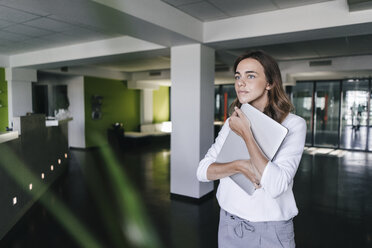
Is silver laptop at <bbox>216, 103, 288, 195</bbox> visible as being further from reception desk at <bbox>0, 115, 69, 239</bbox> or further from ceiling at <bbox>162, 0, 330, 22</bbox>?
reception desk at <bbox>0, 115, 69, 239</bbox>

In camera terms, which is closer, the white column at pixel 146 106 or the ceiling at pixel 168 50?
the ceiling at pixel 168 50

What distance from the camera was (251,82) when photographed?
1.22 m

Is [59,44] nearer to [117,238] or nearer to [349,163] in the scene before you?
[117,238]

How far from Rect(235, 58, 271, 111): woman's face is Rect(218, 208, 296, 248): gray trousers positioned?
0.53 meters

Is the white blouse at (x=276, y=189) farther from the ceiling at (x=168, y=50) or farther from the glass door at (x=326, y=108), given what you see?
the glass door at (x=326, y=108)

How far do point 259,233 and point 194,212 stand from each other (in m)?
3.57

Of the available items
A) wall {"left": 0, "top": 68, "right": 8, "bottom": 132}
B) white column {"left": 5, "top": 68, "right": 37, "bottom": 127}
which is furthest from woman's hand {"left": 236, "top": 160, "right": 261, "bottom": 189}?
wall {"left": 0, "top": 68, "right": 8, "bottom": 132}

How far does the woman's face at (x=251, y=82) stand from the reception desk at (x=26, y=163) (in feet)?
11.4

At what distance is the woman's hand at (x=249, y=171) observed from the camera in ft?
3.62

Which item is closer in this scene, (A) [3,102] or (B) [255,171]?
(B) [255,171]

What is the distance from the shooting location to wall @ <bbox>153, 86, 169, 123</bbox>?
1449 cm

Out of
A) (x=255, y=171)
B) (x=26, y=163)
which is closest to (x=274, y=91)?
(x=255, y=171)

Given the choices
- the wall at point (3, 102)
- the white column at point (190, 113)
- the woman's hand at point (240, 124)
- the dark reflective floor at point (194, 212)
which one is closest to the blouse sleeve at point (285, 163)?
the woman's hand at point (240, 124)

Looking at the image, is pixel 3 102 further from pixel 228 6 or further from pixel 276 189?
pixel 276 189
